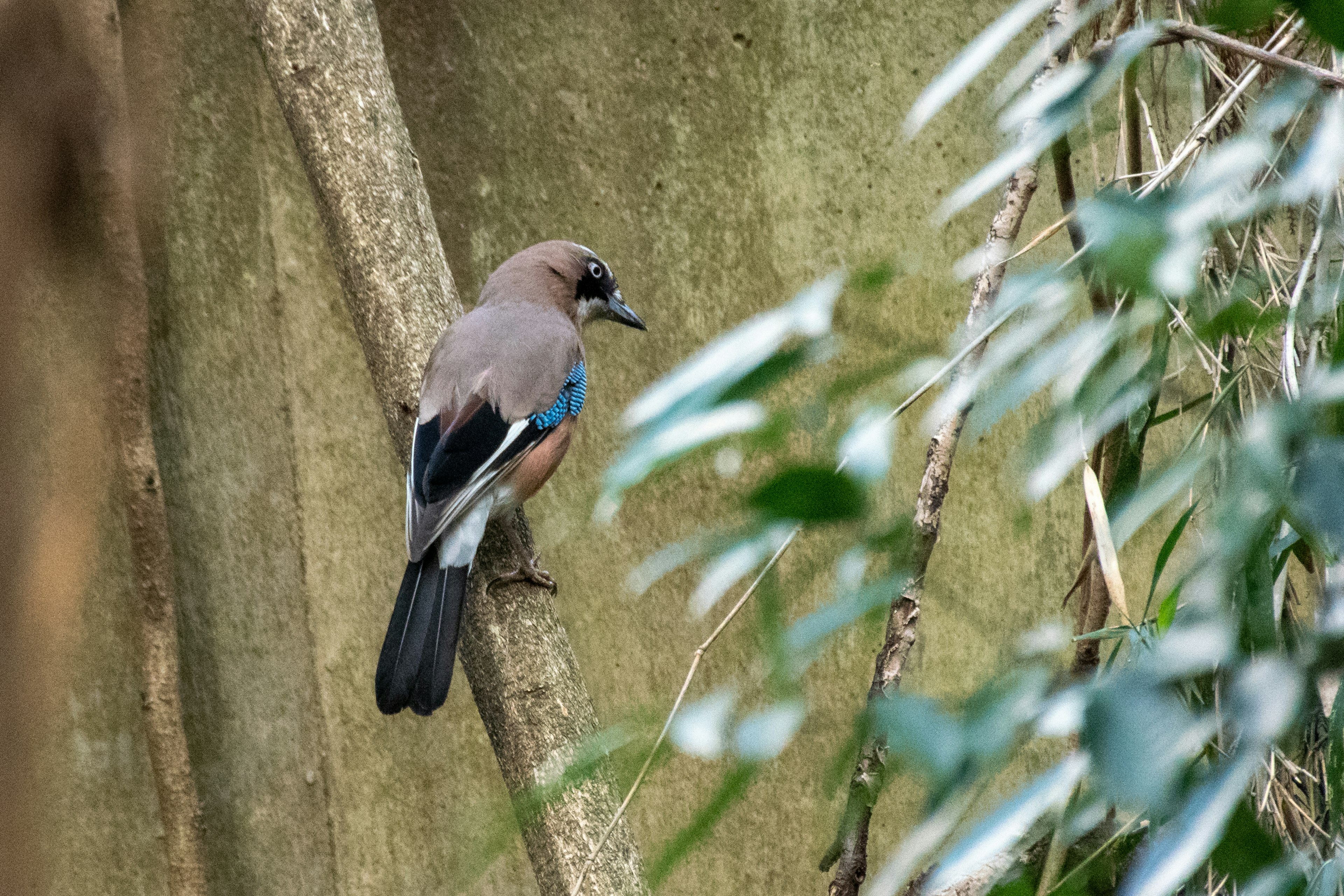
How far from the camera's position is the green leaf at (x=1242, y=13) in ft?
1.58

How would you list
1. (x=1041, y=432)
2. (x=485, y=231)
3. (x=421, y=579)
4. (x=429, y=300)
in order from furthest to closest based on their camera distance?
(x=485, y=231) < (x=429, y=300) < (x=421, y=579) < (x=1041, y=432)

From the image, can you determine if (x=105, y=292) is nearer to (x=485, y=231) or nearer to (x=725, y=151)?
(x=485, y=231)

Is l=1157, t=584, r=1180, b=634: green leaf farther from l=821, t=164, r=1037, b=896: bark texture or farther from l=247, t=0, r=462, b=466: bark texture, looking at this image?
l=247, t=0, r=462, b=466: bark texture

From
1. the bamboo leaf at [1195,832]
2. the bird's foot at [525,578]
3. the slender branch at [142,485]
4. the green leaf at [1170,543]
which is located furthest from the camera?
the slender branch at [142,485]

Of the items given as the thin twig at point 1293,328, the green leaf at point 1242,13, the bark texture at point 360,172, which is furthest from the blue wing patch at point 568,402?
the green leaf at point 1242,13

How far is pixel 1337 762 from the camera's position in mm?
760

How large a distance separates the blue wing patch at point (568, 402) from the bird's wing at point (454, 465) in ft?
0.29

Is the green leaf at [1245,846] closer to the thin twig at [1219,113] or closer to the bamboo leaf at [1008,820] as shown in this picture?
the bamboo leaf at [1008,820]

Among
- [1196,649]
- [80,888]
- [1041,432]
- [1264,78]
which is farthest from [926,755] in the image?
[80,888]

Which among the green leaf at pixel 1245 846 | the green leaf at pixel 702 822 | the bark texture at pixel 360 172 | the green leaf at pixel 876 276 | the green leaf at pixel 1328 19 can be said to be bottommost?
the bark texture at pixel 360 172

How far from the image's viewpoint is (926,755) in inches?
16.9

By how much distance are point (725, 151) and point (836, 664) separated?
4.57 feet

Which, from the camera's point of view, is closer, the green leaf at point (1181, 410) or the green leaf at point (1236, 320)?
the green leaf at point (1236, 320)

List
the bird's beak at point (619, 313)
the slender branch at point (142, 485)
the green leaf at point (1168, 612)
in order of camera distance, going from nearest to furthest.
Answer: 1. the green leaf at point (1168, 612)
2. the bird's beak at point (619, 313)
3. the slender branch at point (142, 485)
